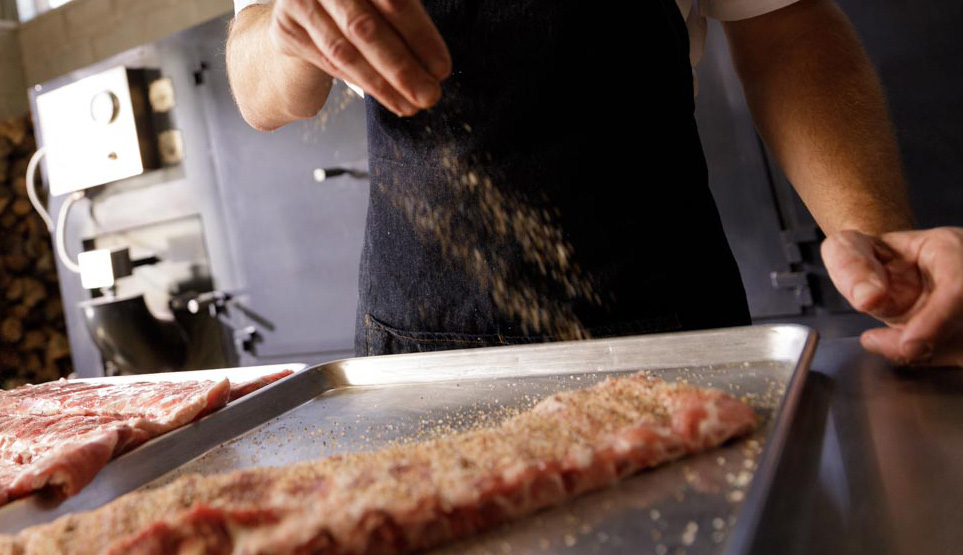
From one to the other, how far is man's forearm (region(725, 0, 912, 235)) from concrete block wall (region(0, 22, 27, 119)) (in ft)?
16.9

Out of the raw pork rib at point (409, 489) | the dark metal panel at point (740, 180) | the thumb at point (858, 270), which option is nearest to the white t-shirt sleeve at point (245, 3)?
the raw pork rib at point (409, 489)

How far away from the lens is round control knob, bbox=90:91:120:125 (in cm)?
334

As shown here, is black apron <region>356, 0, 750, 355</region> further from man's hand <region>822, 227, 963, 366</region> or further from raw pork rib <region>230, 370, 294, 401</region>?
man's hand <region>822, 227, 963, 366</region>

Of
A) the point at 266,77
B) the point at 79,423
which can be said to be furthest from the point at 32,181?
the point at 79,423

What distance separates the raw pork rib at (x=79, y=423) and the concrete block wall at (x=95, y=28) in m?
2.78

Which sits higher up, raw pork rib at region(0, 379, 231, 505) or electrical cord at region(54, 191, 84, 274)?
electrical cord at region(54, 191, 84, 274)

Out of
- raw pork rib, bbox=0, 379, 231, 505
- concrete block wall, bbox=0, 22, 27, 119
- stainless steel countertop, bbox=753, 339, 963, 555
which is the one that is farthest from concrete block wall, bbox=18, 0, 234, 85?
stainless steel countertop, bbox=753, 339, 963, 555

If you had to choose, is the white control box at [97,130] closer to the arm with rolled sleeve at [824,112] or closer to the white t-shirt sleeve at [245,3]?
the white t-shirt sleeve at [245,3]

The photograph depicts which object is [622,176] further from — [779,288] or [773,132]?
[779,288]

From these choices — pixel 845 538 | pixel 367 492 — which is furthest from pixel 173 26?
pixel 845 538

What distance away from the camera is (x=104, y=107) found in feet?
11.0

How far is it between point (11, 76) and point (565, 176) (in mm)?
5106

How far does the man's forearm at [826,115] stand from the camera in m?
1.26

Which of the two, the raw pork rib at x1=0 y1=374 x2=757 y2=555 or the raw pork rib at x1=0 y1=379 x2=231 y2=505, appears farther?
the raw pork rib at x1=0 y1=379 x2=231 y2=505
